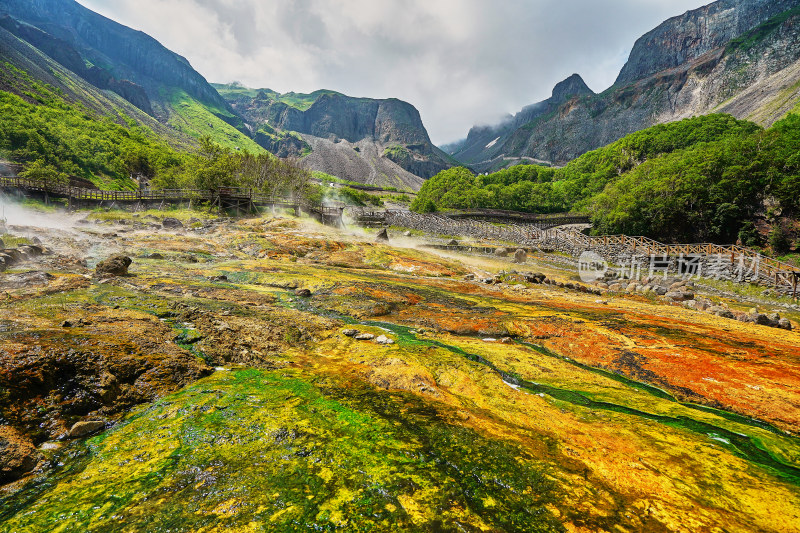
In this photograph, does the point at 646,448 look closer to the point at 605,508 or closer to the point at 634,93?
the point at 605,508

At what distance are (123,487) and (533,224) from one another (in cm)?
7870

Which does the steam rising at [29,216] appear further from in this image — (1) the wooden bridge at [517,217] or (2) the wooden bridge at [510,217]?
(2) the wooden bridge at [510,217]

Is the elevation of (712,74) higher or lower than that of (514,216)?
higher

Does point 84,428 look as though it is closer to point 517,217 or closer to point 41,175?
point 41,175

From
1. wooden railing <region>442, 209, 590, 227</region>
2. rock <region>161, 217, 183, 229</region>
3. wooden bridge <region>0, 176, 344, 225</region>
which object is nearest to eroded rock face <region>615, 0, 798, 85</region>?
wooden railing <region>442, 209, 590, 227</region>

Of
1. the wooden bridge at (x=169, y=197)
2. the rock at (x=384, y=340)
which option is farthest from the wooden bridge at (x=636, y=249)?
the rock at (x=384, y=340)

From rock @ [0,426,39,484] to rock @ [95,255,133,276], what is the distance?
40.5ft

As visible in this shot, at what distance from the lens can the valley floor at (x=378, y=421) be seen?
2.88 metres

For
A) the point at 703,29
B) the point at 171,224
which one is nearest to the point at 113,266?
the point at 171,224

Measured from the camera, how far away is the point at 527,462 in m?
3.68

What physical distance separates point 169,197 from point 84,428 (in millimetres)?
54478

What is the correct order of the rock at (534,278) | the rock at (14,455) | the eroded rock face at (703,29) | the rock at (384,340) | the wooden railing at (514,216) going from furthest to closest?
the eroded rock face at (703,29), the wooden railing at (514,216), the rock at (534,278), the rock at (384,340), the rock at (14,455)

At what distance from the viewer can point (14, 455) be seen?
3131mm

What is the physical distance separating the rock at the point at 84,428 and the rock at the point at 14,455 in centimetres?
37
